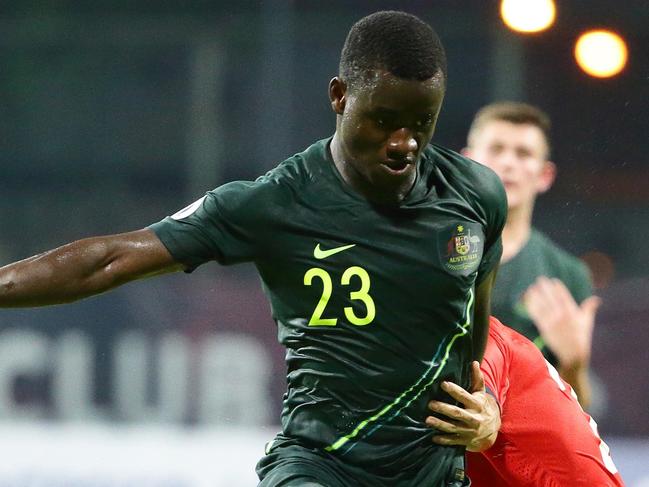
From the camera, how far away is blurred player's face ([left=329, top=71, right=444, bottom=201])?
10.1 ft

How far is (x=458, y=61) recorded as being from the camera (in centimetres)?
924

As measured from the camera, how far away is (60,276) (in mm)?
3070

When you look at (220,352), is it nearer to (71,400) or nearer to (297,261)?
(71,400)

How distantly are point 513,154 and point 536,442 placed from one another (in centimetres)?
213

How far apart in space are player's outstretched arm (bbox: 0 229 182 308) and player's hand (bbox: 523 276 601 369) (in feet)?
8.81

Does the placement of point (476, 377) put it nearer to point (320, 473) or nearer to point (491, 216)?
point (491, 216)

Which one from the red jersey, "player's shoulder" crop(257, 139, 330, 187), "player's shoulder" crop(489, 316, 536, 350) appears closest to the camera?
"player's shoulder" crop(257, 139, 330, 187)

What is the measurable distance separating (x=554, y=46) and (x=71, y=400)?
425 centimetres

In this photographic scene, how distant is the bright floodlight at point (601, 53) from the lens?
30.8 ft

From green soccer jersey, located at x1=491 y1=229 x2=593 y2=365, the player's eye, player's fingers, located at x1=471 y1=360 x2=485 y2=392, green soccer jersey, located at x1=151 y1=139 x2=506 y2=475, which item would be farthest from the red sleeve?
green soccer jersey, located at x1=491 y1=229 x2=593 y2=365

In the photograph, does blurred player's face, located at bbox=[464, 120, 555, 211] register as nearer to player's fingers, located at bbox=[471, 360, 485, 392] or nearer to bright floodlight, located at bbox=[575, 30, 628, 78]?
player's fingers, located at bbox=[471, 360, 485, 392]

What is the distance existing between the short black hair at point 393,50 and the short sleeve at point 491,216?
38 centimetres

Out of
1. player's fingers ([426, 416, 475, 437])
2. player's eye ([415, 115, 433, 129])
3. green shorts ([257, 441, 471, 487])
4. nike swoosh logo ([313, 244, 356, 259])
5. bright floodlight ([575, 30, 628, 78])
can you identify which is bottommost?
green shorts ([257, 441, 471, 487])

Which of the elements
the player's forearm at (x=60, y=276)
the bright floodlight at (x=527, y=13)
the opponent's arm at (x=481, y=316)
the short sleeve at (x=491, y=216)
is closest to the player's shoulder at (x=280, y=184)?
the player's forearm at (x=60, y=276)
